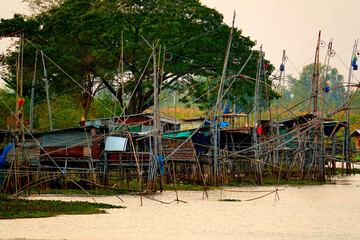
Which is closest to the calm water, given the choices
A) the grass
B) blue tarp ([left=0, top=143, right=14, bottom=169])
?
the grass

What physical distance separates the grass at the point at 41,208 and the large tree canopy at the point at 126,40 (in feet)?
43.5

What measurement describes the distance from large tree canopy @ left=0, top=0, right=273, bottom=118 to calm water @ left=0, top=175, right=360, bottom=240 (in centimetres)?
1137

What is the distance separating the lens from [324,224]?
11.6 m

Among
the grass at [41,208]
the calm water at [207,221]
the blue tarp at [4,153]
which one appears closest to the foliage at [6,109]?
the blue tarp at [4,153]

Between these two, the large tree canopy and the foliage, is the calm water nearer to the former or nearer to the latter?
the large tree canopy

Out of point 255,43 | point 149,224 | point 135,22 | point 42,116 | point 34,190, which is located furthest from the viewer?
point 42,116

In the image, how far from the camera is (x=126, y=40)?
26.9m

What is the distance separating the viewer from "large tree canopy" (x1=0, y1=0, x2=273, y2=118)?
25.8m

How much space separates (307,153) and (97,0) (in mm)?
12890

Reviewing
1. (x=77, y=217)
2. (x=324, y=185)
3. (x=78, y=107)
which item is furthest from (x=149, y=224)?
(x=78, y=107)

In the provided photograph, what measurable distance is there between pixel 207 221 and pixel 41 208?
343 cm

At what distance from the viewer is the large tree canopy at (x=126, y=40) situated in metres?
25.8

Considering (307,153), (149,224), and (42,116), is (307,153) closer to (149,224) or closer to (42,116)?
(149,224)

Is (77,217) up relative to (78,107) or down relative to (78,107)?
down
